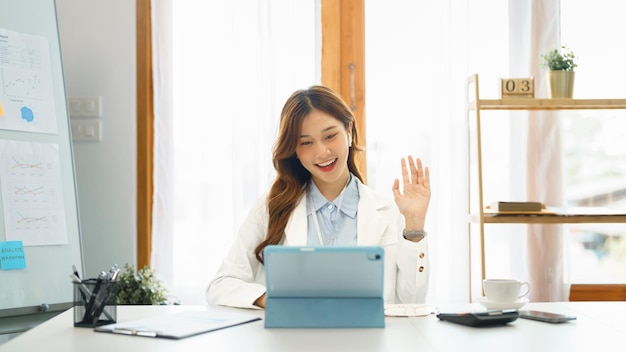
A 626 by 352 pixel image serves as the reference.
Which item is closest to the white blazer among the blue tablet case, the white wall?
the blue tablet case

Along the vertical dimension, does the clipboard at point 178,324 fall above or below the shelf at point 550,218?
above

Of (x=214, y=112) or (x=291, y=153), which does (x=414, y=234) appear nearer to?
(x=291, y=153)

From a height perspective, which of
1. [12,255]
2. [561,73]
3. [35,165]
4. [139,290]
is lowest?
[139,290]

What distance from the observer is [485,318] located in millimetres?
1577

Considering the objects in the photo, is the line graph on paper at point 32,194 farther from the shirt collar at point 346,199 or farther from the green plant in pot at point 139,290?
the shirt collar at point 346,199

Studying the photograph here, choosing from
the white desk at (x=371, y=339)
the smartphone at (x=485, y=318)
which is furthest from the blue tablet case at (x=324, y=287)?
the smartphone at (x=485, y=318)

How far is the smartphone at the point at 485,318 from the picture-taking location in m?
1.58

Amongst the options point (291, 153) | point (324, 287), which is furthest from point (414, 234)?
point (324, 287)

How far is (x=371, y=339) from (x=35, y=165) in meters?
2.07

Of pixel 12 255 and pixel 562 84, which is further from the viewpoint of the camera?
pixel 562 84

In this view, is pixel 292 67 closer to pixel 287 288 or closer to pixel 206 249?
pixel 206 249

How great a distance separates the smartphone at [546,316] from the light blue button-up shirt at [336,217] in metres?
0.78

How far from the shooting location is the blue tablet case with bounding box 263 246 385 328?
1.55m

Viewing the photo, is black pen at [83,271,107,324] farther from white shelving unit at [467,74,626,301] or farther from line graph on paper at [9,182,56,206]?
white shelving unit at [467,74,626,301]
